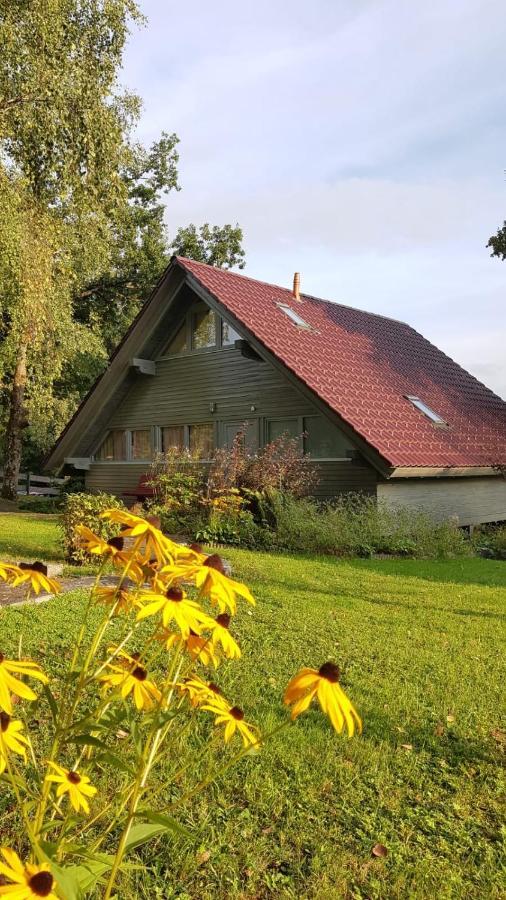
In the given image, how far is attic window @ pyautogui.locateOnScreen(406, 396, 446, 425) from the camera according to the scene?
1558cm

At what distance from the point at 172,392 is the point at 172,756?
1533 centimetres

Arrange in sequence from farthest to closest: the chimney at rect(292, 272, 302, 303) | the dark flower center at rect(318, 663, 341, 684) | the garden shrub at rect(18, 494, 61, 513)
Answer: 1. the garden shrub at rect(18, 494, 61, 513)
2. the chimney at rect(292, 272, 302, 303)
3. the dark flower center at rect(318, 663, 341, 684)

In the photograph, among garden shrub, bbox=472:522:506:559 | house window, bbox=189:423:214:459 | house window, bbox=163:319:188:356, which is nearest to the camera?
garden shrub, bbox=472:522:506:559

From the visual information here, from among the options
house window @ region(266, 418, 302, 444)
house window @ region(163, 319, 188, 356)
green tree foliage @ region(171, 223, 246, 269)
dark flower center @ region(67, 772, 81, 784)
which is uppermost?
green tree foliage @ region(171, 223, 246, 269)

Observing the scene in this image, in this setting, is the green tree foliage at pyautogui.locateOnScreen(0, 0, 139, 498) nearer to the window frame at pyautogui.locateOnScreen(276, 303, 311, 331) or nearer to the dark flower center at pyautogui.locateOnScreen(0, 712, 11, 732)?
the window frame at pyautogui.locateOnScreen(276, 303, 311, 331)

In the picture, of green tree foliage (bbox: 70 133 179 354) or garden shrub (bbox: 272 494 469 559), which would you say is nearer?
garden shrub (bbox: 272 494 469 559)

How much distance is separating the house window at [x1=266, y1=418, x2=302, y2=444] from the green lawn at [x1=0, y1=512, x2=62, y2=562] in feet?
17.5

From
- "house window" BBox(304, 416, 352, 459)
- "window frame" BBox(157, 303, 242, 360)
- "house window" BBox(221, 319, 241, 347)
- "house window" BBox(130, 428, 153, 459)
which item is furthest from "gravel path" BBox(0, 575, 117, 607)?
"house window" BBox(130, 428, 153, 459)

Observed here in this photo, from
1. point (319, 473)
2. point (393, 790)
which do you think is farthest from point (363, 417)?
point (393, 790)

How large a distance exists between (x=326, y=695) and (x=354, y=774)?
2.06 m

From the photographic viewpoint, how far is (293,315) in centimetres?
1728

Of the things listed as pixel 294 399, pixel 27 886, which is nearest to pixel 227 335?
pixel 294 399

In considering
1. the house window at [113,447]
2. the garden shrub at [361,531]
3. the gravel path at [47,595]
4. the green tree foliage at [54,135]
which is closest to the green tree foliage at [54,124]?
the green tree foliage at [54,135]

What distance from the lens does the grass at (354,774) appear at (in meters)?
2.40
